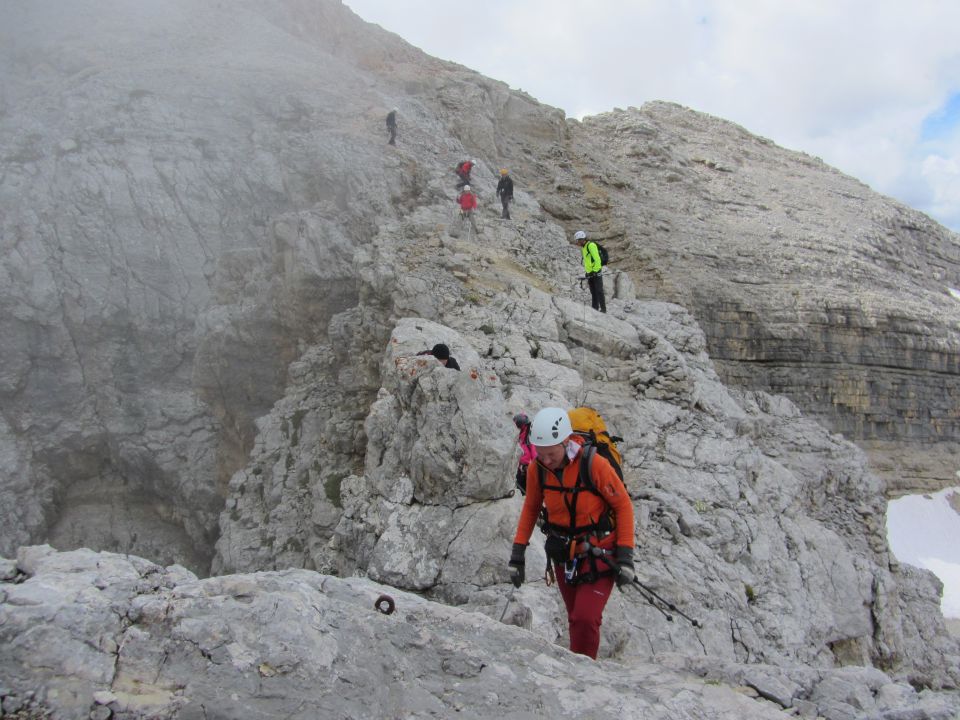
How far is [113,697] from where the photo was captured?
4367 millimetres

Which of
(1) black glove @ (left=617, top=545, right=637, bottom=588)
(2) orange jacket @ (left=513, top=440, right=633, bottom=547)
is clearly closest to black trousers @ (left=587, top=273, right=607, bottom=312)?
(2) orange jacket @ (left=513, top=440, right=633, bottom=547)

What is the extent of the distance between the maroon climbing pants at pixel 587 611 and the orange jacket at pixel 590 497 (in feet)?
1.78

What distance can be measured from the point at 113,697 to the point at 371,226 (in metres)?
16.6

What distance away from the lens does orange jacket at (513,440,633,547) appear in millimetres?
6102

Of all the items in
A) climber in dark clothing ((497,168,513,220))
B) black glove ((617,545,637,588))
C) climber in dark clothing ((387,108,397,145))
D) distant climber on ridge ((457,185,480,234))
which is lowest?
black glove ((617,545,637,588))

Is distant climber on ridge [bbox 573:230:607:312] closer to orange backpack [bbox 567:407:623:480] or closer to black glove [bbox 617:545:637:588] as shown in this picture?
orange backpack [bbox 567:407:623:480]

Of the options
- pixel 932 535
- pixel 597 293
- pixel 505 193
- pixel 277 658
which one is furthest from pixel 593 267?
pixel 932 535

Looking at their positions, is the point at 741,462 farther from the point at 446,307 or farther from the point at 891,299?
the point at 891,299

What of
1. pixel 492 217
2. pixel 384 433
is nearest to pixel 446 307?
pixel 384 433

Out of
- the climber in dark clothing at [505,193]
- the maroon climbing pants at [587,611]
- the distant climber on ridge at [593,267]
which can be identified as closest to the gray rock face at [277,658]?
the maroon climbing pants at [587,611]

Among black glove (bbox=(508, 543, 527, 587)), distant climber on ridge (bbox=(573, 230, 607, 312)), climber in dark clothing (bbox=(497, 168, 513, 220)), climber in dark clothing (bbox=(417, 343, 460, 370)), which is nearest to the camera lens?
black glove (bbox=(508, 543, 527, 587))

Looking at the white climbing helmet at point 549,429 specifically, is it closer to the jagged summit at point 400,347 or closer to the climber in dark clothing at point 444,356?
the jagged summit at point 400,347

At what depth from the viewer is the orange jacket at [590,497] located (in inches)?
240

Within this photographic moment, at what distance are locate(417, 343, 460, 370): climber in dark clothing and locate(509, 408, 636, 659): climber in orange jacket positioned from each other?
527 cm
